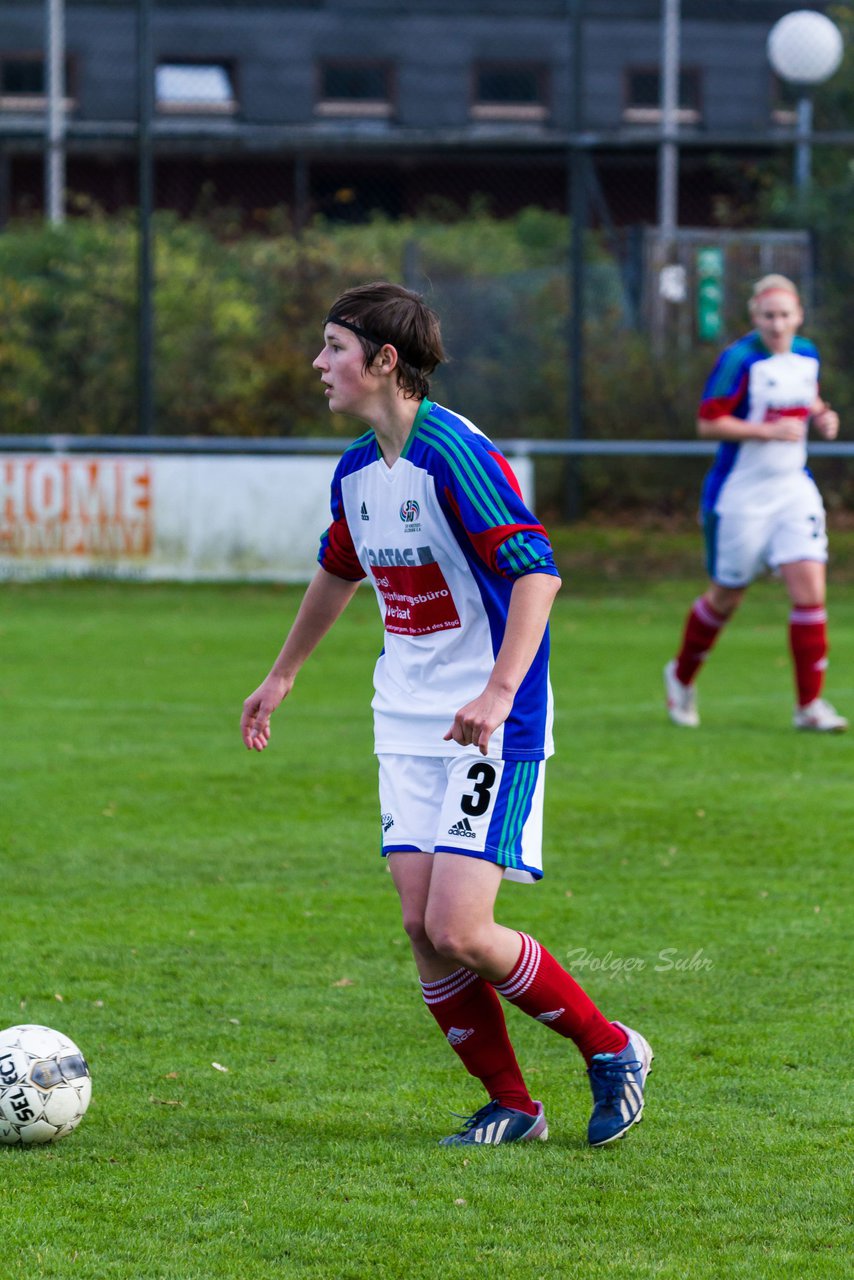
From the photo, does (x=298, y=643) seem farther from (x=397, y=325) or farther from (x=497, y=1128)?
(x=497, y=1128)

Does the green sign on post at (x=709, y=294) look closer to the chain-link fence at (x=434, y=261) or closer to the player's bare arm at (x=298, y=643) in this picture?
the chain-link fence at (x=434, y=261)

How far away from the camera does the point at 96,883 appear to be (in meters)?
6.25

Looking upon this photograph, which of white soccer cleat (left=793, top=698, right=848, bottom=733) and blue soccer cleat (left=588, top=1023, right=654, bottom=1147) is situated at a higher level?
blue soccer cleat (left=588, top=1023, right=654, bottom=1147)

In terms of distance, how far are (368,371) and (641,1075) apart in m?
1.55

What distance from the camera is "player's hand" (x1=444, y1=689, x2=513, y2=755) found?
3.58 metres

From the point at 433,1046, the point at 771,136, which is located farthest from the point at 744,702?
the point at 771,136

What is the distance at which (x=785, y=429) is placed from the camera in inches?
360

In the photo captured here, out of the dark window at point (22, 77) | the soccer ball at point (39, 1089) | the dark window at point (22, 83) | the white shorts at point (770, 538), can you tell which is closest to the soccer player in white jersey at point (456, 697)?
the soccer ball at point (39, 1089)

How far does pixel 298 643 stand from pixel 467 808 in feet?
2.30

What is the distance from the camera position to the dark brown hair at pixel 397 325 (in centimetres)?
384

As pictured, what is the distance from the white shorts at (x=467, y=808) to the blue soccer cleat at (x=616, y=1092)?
42 cm

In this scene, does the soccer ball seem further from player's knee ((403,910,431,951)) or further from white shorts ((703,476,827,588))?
white shorts ((703,476,827,588))

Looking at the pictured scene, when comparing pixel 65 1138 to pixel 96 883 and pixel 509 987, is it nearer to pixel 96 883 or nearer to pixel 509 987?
pixel 509 987

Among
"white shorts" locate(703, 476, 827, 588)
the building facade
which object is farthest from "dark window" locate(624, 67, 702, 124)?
"white shorts" locate(703, 476, 827, 588)
